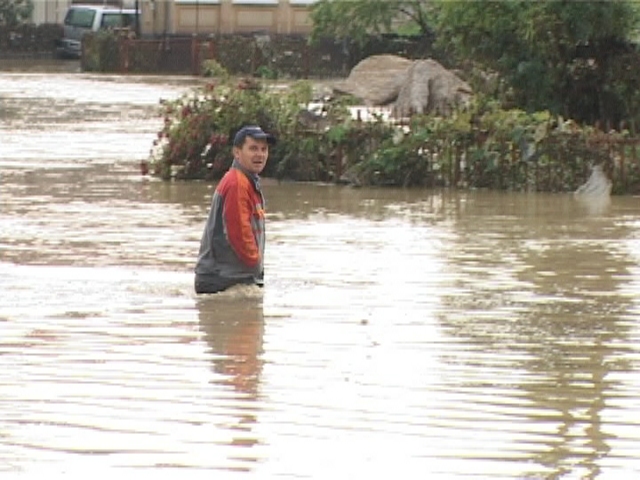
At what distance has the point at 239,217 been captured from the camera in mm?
10469

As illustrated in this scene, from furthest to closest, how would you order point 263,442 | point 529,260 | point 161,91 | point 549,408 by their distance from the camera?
1. point 161,91
2. point 529,260
3. point 549,408
4. point 263,442

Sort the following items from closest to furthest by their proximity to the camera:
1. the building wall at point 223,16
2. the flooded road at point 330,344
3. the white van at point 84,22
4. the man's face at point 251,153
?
1. the flooded road at point 330,344
2. the man's face at point 251,153
3. the white van at point 84,22
4. the building wall at point 223,16

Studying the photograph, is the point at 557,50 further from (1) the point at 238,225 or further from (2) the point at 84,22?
(2) the point at 84,22

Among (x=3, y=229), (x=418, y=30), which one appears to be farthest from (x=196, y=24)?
(x=3, y=229)

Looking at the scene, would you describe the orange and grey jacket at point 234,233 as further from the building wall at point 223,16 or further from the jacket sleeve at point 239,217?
the building wall at point 223,16

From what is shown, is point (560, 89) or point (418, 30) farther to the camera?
point (418, 30)

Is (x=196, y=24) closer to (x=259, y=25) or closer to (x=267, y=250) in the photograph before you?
(x=259, y=25)

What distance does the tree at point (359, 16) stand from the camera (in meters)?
47.2

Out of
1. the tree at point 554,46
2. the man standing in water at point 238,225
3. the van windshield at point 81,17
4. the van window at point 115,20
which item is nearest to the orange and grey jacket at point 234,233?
the man standing in water at point 238,225

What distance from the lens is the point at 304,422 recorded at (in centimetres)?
731

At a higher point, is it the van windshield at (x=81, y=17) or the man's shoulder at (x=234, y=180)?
the van windshield at (x=81, y=17)

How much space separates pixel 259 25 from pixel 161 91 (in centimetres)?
1928

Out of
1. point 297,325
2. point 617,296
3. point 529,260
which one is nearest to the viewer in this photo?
point 297,325

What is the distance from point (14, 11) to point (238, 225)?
5151cm
